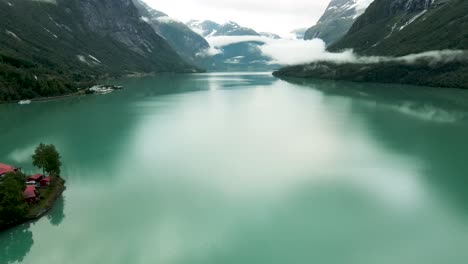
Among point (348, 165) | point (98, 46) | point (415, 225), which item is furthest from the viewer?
point (98, 46)

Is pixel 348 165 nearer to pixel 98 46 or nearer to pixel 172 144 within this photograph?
pixel 172 144

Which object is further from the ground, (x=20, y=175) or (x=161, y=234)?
(x=20, y=175)

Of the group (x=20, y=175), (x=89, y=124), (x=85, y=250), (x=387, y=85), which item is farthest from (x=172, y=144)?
(x=387, y=85)

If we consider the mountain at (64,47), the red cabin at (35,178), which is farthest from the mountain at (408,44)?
the red cabin at (35,178)

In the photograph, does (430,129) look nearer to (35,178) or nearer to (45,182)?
(45,182)

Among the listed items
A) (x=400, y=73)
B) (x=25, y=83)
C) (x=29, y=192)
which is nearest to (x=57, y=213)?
(x=29, y=192)

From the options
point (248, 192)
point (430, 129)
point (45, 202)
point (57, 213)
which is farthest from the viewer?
point (430, 129)
